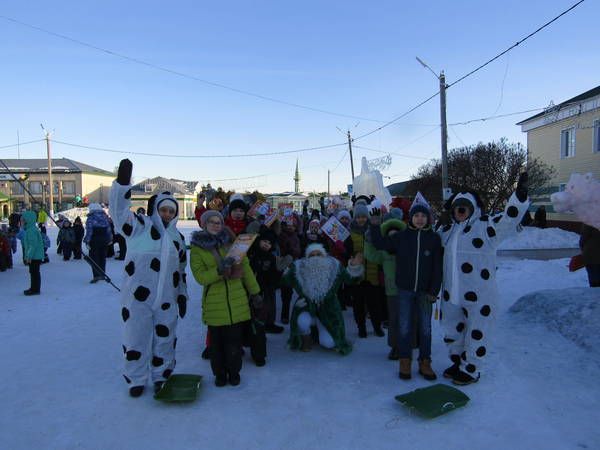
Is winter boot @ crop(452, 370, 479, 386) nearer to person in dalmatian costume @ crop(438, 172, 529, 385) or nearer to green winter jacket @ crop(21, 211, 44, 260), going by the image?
person in dalmatian costume @ crop(438, 172, 529, 385)

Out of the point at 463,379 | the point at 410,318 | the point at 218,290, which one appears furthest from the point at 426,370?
the point at 218,290

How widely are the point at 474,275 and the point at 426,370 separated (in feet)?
3.50

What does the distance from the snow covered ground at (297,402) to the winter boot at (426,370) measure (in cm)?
15

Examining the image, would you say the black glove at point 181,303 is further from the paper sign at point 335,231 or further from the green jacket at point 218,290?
the paper sign at point 335,231

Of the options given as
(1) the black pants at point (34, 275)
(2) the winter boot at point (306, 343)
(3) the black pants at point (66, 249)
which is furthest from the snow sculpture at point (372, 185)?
(3) the black pants at point (66, 249)

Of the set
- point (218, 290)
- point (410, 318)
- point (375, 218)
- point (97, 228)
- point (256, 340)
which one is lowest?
point (256, 340)

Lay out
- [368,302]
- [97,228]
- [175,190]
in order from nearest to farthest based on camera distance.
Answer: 1. [368,302]
2. [97,228]
3. [175,190]

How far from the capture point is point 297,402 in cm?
367

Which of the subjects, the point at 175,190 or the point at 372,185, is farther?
the point at 175,190

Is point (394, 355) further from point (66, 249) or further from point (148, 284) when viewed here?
point (66, 249)

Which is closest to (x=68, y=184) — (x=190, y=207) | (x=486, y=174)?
(x=190, y=207)

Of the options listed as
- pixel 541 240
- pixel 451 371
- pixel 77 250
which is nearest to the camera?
pixel 451 371

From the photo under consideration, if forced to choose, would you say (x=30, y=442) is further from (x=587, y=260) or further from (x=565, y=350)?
(x=587, y=260)

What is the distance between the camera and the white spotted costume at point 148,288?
359cm
